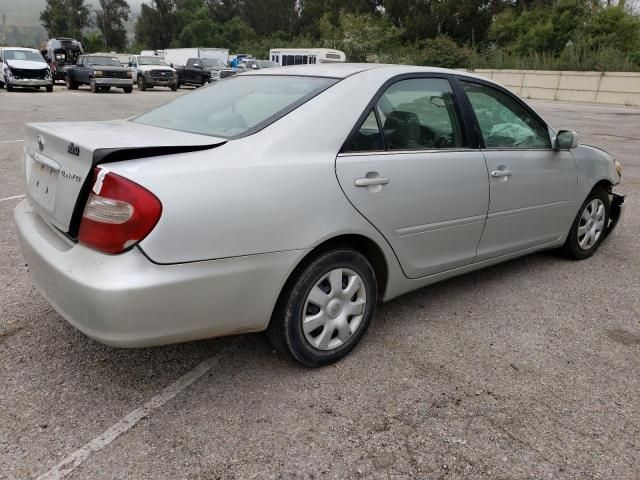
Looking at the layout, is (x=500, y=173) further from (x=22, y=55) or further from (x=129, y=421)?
(x=22, y=55)

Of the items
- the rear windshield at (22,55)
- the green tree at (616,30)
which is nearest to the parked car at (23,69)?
the rear windshield at (22,55)

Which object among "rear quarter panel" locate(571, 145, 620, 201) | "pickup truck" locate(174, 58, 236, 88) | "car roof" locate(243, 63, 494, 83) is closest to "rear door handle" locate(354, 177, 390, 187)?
"car roof" locate(243, 63, 494, 83)

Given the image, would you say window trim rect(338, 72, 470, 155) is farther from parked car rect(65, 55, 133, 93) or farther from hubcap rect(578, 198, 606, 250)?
parked car rect(65, 55, 133, 93)

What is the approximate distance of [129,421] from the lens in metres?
2.39

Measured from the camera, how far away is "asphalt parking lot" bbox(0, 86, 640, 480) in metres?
2.20

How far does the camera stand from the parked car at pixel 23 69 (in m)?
21.7

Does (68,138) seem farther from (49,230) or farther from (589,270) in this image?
(589,270)

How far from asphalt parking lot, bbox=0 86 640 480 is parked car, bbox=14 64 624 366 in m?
0.31

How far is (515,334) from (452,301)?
0.54m

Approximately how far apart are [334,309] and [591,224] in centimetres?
300

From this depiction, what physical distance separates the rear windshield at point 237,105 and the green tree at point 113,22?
314ft

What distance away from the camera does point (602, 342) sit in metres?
3.29

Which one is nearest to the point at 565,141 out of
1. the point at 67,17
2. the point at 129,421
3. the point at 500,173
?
the point at 500,173

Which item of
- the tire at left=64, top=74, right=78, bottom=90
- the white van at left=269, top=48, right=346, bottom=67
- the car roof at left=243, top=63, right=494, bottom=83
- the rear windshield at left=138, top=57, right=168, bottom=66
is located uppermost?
the white van at left=269, top=48, right=346, bottom=67
